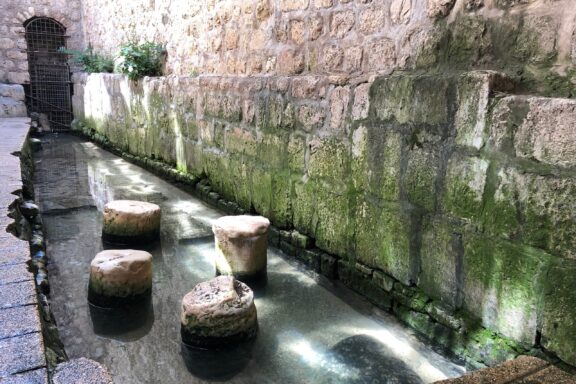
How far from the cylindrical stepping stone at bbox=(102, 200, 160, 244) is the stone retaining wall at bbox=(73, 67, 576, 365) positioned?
0.94 metres

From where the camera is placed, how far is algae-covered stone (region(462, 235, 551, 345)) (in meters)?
1.93

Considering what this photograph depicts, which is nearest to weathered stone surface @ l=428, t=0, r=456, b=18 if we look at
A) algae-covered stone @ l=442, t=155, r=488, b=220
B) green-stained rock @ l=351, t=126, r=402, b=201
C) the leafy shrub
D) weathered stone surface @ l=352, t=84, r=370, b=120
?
weathered stone surface @ l=352, t=84, r=370, b=120

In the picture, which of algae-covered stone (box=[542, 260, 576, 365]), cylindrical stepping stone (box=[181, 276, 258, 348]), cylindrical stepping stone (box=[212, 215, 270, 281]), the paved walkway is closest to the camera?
the paved walkway

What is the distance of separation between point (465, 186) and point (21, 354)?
1.92 meters

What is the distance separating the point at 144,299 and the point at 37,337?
1178 millimetres

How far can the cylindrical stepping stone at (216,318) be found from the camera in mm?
2299

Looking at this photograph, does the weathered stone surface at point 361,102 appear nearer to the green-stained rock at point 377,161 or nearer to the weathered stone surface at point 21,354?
the green-stained rock at point 377,161

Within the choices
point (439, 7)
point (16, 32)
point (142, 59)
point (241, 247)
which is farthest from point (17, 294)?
point (16, 32)

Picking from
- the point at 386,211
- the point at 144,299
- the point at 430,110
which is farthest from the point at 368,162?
the point at 144,299

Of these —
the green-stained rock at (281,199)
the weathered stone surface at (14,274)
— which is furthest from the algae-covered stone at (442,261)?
the weathered stone surface at (14,274)

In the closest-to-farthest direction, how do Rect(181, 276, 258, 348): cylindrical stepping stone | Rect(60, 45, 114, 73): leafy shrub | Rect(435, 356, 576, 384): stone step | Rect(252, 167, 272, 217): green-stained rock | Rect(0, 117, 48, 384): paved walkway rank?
Rect(435, 356, 576, 384): stone step < Rect(0, 117, 48, 384): paved walkway < Rect(181, 276, 258, 348): cylindrical stepping stone < Rect(252, 167, 272, 217): green-stained rock < Rect(60, 45, 114, 73): leafy shrub

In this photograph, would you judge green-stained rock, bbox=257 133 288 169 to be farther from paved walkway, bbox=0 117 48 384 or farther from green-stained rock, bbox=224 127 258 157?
paved walkway, bbox=0 117 48 384

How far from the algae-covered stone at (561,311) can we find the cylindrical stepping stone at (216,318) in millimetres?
1333

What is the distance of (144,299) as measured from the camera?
2.82 meters
